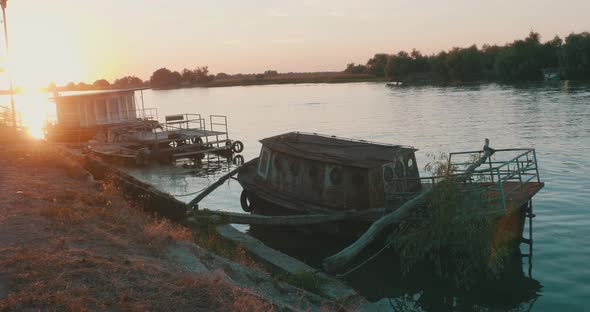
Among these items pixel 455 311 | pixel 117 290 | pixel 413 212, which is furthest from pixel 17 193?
pixel 455 311

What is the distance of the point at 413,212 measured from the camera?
17344 mm

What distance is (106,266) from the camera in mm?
10906

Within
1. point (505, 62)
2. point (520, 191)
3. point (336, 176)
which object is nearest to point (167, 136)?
point (336, 176)

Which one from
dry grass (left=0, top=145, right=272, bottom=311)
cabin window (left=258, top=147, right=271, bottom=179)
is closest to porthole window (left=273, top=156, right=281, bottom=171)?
cabin window (left=258, top=147, right=271, bottom=179)

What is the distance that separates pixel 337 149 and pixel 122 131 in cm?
2840

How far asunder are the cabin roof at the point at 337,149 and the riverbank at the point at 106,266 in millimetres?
5797

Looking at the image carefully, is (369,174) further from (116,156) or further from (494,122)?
(494,122)

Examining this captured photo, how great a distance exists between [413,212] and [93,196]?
1126 cm

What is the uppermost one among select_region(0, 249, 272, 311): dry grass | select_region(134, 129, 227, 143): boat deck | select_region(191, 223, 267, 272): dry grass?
select_region(134, 129, 227, 143): boat deck

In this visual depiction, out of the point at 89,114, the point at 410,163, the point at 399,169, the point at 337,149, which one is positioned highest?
the point at 89,114

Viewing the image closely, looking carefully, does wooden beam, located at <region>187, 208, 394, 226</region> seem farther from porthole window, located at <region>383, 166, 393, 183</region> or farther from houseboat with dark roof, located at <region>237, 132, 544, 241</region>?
porthole window, located at <region>383, 166, 393, 183</region>

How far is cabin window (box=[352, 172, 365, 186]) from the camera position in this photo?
19.1m

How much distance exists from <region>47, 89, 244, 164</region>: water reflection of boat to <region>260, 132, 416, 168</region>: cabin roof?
18930mm

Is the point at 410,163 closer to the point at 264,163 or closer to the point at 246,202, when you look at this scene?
the point at 264,163
